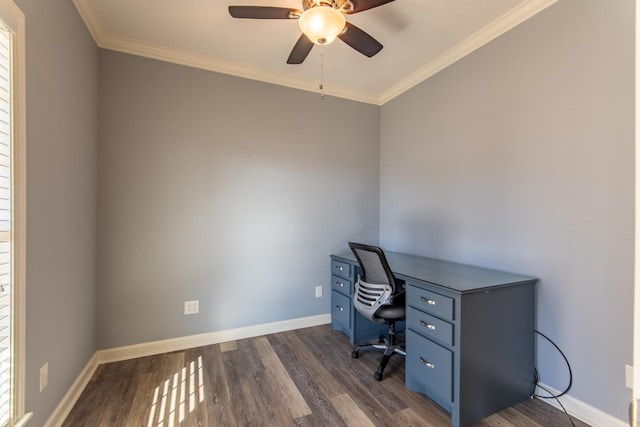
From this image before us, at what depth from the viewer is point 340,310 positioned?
2.74 metres

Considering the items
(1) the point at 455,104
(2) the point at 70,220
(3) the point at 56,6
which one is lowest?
(2) the point at 70,220

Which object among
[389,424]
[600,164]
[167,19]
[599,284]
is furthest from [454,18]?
[389,424]

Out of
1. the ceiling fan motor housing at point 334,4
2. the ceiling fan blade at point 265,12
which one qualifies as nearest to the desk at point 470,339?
the ceiling fan motor housing at point 334,4

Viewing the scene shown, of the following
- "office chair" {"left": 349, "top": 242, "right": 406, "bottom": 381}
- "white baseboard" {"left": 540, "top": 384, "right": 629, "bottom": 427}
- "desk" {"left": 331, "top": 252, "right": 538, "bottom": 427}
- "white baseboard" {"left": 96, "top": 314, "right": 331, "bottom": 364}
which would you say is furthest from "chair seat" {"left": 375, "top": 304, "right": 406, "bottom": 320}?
"white baseboard" {"left": 96, "top": 314, "right": 331, "bottom": 364}

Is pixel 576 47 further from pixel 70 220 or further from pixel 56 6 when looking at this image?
pixel 70 220

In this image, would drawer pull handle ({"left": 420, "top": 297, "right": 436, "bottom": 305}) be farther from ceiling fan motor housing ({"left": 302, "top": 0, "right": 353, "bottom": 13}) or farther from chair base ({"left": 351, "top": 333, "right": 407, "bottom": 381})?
ceiling fan motor housing ({"left": 302, "top": 0, "right": 353, "bottom": 13})

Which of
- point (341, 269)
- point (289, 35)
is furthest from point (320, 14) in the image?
point (341, 269)

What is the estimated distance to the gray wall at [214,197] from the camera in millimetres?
2297

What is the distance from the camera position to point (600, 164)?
1574 millimetres

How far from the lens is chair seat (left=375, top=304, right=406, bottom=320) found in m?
2.06

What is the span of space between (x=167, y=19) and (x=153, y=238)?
66.1 inches

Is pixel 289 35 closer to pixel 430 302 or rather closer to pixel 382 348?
pixel 430 302

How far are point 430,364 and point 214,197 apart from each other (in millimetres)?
2144

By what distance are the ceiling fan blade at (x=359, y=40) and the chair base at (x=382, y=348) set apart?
2.07 metres
